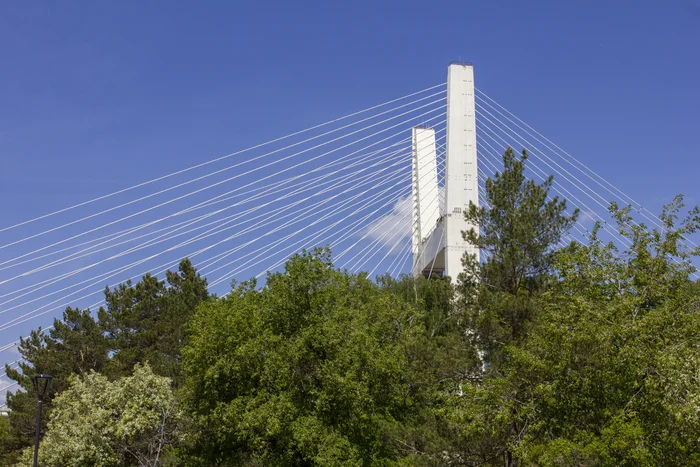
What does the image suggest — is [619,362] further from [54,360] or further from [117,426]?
[54,360]

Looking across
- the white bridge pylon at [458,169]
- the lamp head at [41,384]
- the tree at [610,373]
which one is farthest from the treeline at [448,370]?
the lamp head at [41,384]

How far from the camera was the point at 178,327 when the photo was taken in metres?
33.3

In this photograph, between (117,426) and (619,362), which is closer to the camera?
(619,362)

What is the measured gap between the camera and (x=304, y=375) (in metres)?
19.5

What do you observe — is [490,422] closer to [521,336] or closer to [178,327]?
[521,336]

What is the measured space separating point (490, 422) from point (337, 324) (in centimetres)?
573

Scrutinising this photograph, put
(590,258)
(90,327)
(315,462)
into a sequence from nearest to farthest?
(590,258), (315,462), (90,327)

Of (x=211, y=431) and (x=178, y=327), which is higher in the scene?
(x=178, y=327)

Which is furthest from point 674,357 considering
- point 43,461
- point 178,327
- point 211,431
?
point 178,327

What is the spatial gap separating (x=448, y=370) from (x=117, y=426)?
1178 cm

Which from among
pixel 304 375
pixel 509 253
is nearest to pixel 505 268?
pixel 509 253

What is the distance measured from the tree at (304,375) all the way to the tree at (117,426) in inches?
150

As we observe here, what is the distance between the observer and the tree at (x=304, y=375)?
18562mm

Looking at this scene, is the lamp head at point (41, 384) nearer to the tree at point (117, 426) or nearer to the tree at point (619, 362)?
the tree at point (117, 426)
